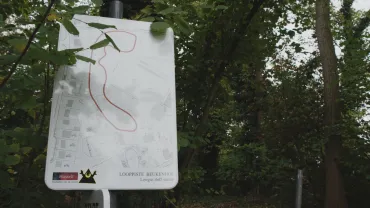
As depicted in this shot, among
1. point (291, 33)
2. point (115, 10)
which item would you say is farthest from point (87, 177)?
point (291, 33)

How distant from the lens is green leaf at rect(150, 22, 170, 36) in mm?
1905

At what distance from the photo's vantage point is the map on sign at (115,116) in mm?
1609

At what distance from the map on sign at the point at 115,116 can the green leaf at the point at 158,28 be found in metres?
0.03

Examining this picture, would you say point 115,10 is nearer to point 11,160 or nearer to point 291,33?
point 11,160

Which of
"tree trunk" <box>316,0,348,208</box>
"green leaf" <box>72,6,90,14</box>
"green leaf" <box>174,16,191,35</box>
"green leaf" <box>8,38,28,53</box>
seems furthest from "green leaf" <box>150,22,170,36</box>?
"tree trunk" <box>316,0,348,208</box>

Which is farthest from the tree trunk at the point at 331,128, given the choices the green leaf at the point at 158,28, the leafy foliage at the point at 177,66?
the green leaf at the point at 158,28

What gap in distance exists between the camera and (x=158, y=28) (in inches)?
74.9

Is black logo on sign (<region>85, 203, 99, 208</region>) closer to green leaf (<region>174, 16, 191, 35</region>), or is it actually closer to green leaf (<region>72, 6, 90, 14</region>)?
green leaf (<region>72, 6, 90, 14</region>)

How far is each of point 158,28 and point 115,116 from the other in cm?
49

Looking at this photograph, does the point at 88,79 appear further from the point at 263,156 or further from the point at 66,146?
the point at 263,156

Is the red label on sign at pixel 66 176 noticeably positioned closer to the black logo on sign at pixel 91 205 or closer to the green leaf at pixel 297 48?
the black logo on sign at pixel 91 205

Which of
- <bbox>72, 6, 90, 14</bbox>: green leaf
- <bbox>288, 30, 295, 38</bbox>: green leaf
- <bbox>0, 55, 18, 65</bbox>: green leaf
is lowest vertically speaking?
<bbox>0, 55, 18, 65</bbox>: green leaf

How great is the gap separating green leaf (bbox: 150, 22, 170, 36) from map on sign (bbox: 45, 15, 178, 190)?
1.0 inches

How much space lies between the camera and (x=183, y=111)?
9.43 ft
